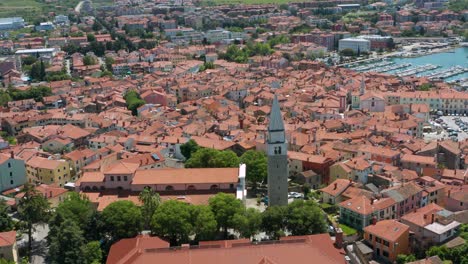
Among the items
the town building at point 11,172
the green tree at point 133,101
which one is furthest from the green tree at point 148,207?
the green tree at point 133,101

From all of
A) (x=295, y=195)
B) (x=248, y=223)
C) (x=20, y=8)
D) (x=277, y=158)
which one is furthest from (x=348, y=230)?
(x=20, y=8)

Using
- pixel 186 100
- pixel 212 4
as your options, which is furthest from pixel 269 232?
pixel 212 4

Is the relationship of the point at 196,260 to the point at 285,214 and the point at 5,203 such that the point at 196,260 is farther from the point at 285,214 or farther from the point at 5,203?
the point at 5,203

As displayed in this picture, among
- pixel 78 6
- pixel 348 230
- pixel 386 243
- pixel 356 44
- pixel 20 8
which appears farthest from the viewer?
pixel 78 6

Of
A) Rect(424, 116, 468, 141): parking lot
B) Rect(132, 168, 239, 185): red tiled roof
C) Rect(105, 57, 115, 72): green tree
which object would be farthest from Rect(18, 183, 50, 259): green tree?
Rect(105, 57, 115, 72): green tree

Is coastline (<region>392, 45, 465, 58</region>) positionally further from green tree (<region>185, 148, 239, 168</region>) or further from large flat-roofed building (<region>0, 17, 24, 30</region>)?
large flat-roofed building (<region>0, 17, 24, 30</region>)

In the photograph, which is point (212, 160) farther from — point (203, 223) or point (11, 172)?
point (11, 172)
